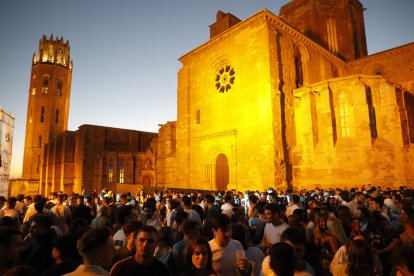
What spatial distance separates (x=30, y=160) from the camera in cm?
5031

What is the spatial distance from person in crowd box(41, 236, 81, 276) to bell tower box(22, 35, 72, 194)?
5094cm

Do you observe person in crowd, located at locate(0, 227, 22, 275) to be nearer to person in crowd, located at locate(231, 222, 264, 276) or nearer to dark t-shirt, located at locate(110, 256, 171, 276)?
dark t-shirt, located at locate(110, 256, 171, 276)

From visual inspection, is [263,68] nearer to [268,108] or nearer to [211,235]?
[268,108]

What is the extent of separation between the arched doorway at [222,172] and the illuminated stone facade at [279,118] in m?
0.08

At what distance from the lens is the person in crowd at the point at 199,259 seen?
2.97 meters

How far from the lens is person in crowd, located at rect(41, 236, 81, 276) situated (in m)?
2.70

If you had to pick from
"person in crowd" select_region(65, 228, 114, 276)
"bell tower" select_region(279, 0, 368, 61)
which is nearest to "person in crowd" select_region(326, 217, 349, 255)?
"person in crowd" select_region(65, 228, 114, 276)

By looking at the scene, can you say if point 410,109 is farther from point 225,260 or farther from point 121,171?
point 121,171

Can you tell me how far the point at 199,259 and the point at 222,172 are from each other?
19792 mm

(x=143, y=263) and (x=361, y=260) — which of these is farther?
(x=361, y=260)

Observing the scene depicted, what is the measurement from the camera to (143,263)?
8.89ft

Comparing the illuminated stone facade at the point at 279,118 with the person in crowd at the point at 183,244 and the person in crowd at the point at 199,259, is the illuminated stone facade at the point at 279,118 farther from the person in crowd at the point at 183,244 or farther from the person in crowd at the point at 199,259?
the person in crowd at the point at 199,259

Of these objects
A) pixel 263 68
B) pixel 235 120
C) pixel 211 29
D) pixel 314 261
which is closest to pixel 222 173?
pixel 235 120

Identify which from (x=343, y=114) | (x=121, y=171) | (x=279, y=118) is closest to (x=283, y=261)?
(x=279, y=118)
